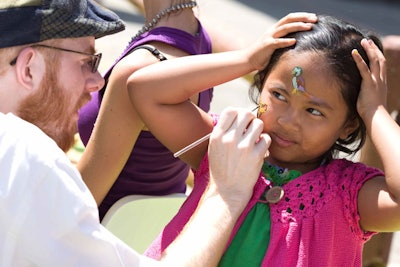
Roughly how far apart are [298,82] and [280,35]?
152 millimetres

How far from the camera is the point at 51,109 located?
204 cm

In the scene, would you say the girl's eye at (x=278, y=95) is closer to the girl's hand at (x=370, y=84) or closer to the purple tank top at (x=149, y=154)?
the girl's hand at (x=370, y=84)

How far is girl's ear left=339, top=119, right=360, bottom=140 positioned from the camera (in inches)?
88.6

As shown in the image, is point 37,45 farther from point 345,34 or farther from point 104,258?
point 345,34

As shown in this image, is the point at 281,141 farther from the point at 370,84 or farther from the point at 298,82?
the point at 370,84

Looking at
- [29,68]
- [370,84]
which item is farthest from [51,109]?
[370,84]

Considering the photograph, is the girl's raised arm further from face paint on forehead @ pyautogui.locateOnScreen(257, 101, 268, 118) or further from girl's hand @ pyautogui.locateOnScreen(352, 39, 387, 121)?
face paint on forehead @ pyautogui.locateOnScreen(257, 101, 268, 118)

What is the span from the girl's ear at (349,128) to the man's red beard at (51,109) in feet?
2.40

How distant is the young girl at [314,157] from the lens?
2.11m

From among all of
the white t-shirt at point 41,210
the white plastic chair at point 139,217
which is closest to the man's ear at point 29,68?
the white t-shirt at point 41,210

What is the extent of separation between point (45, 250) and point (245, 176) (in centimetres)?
60

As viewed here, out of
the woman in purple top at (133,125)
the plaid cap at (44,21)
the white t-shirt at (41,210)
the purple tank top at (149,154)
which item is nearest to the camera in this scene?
the white t-shirt at (41,210)

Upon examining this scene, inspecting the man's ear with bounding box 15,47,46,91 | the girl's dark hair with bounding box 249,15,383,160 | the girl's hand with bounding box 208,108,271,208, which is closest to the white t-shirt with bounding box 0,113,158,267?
the man's ear with bounding box 15,47,46,91

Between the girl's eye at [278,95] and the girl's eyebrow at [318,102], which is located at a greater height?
the girl's eyebrow at [318,102]
